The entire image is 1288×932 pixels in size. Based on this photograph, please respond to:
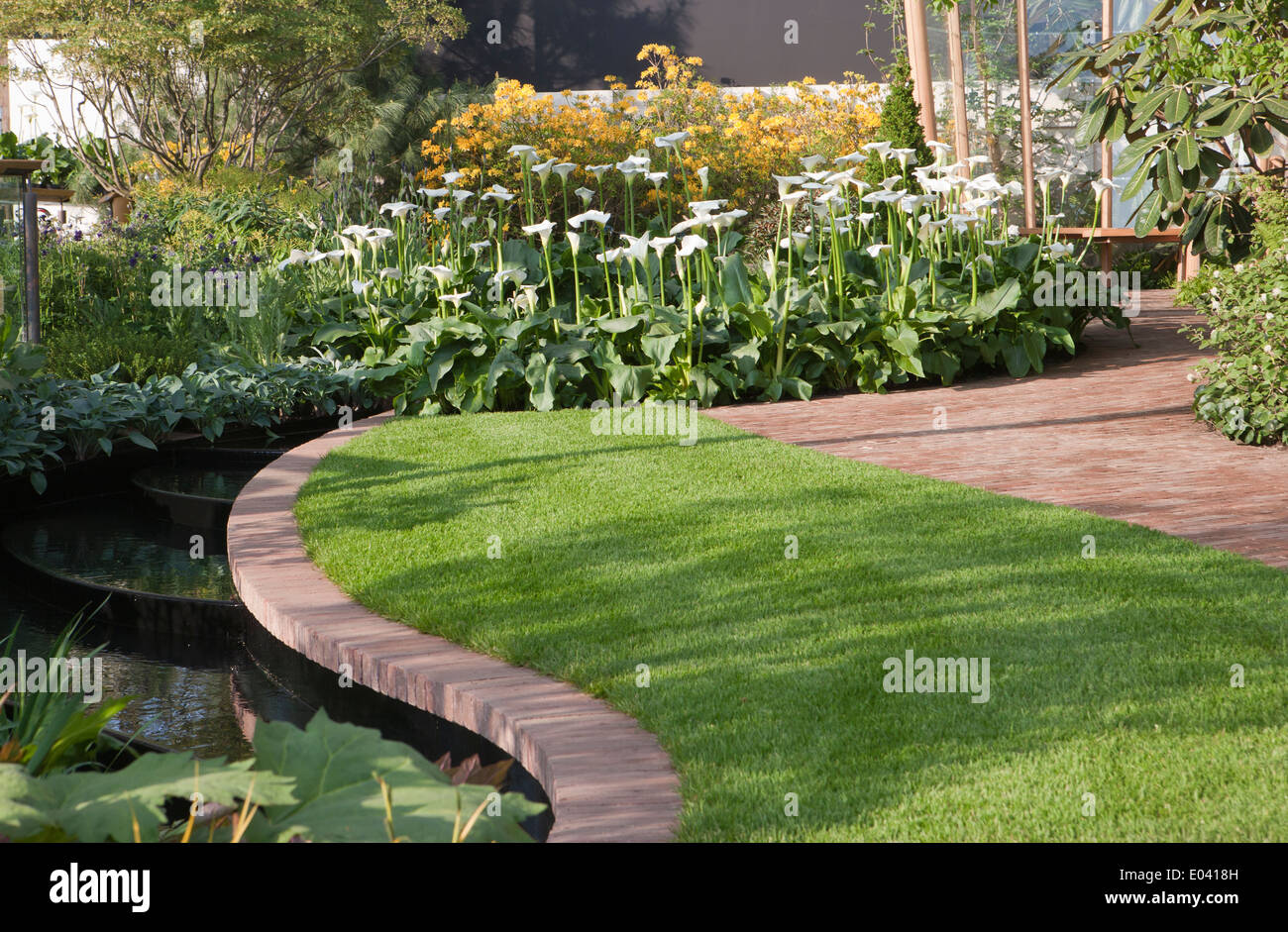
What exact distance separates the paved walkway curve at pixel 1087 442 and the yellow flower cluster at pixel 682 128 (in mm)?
8391

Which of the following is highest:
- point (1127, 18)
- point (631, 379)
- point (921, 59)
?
point (1127, 18)

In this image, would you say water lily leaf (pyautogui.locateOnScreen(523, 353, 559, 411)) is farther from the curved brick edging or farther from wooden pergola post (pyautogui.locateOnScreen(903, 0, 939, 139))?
wooden pergola post (pyautogui.locateOnScreen(903, 0, 939, 139))

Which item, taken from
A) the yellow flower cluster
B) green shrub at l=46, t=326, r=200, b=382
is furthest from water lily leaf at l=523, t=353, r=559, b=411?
the yellow flower cluster

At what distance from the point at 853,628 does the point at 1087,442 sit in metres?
3.47

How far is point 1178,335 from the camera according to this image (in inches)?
384

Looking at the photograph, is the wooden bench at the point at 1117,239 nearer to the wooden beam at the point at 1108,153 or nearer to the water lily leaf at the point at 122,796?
the wooden beam at the point at 1108,153

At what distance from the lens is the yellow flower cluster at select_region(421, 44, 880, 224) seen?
16.8m

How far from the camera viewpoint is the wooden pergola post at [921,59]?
1420cm

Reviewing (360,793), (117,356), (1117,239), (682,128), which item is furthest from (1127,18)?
(360,793)

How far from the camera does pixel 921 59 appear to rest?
14.4 m

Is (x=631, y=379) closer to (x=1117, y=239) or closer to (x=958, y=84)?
(x=1117, y=239)

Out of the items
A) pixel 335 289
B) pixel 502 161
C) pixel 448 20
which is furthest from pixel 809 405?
pixel 448 20

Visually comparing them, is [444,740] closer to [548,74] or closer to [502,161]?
[502,161]
